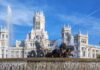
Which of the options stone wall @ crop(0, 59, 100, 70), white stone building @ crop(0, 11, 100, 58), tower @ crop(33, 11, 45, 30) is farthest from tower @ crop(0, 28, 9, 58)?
stone wall @ crop(0, 59, 100, 70)

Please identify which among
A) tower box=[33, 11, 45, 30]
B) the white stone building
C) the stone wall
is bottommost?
the stone wall

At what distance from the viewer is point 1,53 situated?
124 metres

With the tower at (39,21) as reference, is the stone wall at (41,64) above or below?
below

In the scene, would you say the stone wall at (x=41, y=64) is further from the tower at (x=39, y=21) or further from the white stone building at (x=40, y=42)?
the tower at (x=39, y=21)

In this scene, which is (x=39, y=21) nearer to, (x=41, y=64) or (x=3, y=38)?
(x=3, y=38)

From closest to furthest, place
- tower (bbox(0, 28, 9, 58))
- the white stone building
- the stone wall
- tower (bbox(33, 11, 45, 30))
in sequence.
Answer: the stone wall < the white stone building < tower (bbox(0, 28, 9, 58)) < tower (bbox(33, 11, 45, 30))

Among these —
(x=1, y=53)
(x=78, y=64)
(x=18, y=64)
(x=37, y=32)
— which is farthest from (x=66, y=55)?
(x=37, y=32)

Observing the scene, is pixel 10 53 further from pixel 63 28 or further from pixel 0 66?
pixel 0 66

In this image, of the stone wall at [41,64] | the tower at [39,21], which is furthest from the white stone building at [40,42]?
the stone wall at [41,64]

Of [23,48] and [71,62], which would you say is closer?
[71,62]

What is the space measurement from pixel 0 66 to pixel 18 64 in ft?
3.69

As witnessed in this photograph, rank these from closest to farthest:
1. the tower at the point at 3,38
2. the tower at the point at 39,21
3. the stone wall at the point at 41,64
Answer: the stone wall at the point at 41,64 < the tower at the point at 3,38 < the tower at the point at 39,21

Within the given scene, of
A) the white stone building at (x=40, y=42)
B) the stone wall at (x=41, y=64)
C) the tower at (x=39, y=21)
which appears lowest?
the stone wall at (x=41, y=64)

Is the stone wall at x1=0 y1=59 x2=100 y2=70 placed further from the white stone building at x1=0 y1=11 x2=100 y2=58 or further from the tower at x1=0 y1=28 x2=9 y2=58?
the tower at x1=0 y1=28 x2=9 y2=58
